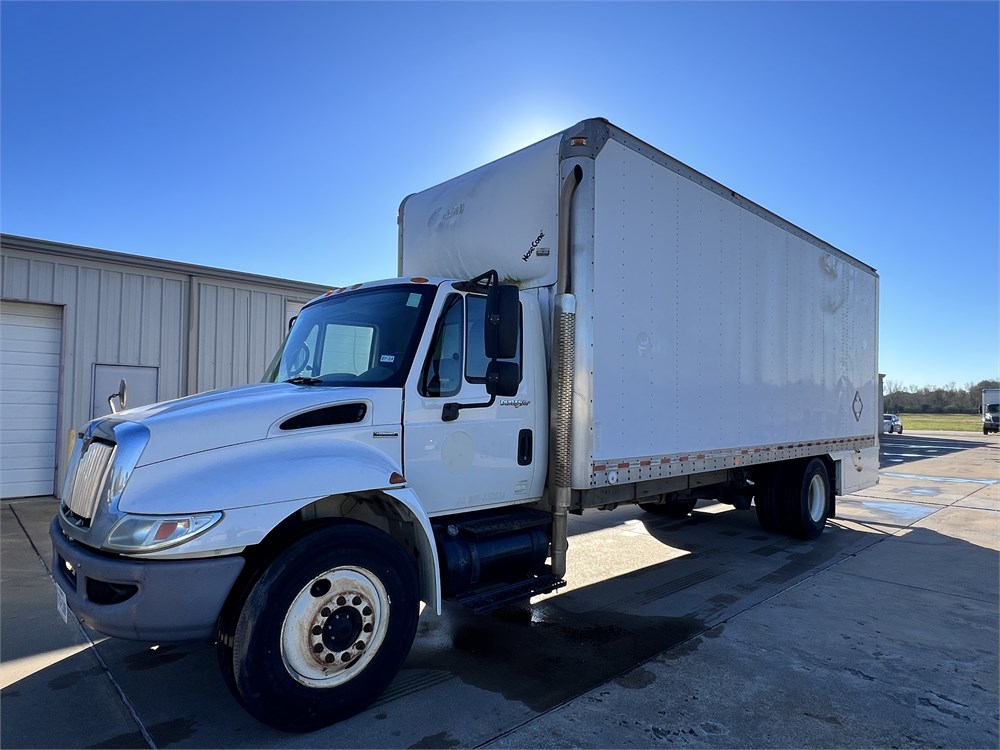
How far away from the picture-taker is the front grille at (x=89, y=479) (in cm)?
324

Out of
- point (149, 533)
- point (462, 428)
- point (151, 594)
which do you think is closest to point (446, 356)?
point (462, 428)

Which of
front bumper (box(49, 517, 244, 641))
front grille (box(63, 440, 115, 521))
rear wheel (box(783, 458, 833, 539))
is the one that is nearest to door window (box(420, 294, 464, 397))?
front bumper (box(49, 517, 244, 641))

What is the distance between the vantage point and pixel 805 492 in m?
8.35

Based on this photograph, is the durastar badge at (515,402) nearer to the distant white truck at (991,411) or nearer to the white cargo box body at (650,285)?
the white cargo box body at (650,285)

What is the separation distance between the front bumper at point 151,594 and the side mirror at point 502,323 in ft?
6.19

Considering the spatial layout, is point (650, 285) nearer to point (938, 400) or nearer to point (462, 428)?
point (462, 428)

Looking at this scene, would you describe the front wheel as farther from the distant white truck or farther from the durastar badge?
the distant white truck

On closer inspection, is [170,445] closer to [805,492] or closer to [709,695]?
[709,695]

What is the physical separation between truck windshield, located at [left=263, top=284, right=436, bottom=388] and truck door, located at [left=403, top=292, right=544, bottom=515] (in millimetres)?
158

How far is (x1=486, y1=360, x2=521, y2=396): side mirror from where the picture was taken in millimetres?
4094

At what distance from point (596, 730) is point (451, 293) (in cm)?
284

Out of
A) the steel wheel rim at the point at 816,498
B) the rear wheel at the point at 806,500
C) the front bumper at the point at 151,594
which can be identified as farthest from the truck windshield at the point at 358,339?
the steel wheel rim at the point at 816,498

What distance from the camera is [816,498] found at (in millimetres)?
8797

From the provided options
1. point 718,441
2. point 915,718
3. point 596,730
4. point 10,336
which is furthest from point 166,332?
point 915,718
